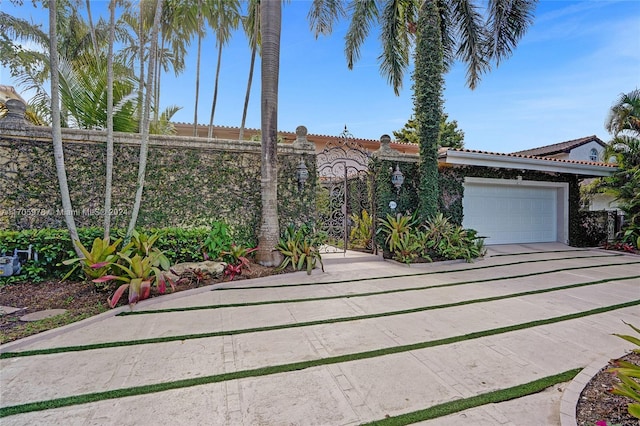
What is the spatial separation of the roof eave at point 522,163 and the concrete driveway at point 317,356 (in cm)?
421

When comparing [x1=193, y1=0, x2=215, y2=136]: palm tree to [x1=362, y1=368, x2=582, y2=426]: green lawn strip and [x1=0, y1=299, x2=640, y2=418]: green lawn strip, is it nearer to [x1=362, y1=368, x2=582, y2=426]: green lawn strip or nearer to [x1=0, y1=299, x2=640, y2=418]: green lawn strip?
[x1=0, y1=299, x2=640, y2=418]: green lawn strip

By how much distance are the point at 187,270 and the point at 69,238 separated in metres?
1.88

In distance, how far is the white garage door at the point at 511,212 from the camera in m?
9.82

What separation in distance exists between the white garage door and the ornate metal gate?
3.45 metres

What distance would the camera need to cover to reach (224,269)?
5465mm

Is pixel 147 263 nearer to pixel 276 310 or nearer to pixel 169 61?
pixel 276 310

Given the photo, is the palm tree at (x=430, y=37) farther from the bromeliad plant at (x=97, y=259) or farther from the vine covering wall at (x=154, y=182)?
the bromeliad plant at (x=97, y=259)

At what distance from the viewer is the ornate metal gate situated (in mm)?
7891

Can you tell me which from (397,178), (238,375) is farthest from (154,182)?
(397,178)

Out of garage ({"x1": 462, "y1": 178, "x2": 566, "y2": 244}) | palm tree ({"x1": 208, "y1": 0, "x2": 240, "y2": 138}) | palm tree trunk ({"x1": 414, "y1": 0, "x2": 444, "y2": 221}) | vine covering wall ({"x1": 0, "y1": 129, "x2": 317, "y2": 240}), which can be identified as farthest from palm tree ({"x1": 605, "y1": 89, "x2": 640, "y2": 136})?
palm tree ({"x1": 208, "y1": 0, "x2": 240, "y2": 138})

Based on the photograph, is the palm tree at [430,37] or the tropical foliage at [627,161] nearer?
the palm tree at [430,37]

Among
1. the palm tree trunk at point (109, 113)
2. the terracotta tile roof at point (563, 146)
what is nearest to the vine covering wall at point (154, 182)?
the palm tree trunk at point (109, 113)

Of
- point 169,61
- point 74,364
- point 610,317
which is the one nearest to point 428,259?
point 610,317

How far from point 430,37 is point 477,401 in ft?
25.7
